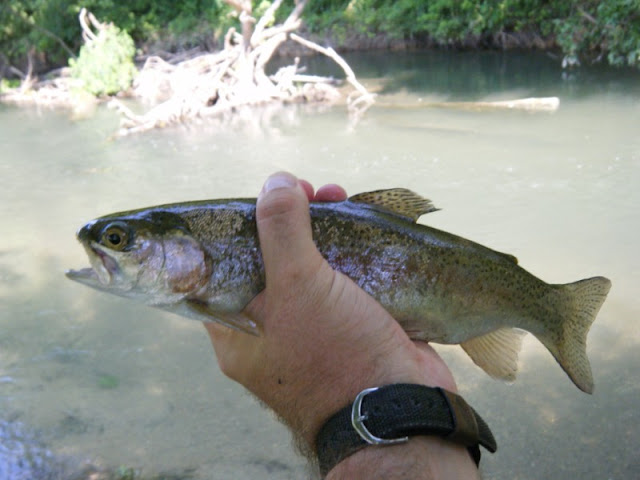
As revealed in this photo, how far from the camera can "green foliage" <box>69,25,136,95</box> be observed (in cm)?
2484

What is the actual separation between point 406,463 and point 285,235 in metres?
0.90

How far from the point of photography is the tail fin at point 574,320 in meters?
2.73

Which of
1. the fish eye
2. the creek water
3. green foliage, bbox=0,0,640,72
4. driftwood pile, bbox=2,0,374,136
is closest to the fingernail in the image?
the fish eye

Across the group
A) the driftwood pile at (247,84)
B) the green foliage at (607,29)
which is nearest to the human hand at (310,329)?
the driftwood pile at (247,84)

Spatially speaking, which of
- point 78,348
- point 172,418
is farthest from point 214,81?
point 172,418

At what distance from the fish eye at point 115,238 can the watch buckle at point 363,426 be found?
3.76ft

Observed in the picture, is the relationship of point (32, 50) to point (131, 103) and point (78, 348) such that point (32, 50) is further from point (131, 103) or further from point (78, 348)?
point (78, 348)

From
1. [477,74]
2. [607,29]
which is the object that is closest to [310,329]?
[607,29]

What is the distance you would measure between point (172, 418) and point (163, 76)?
75.1 ft

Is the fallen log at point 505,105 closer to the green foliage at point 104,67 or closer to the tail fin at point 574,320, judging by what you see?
the green foliage at point 104,67

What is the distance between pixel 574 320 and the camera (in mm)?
2766

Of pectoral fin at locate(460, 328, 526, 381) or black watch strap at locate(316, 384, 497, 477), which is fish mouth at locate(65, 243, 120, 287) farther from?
pectoral fin at locate(460, 328, 526, 381)

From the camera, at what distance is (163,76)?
84.7 ft

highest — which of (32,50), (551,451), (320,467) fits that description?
(32,50)
